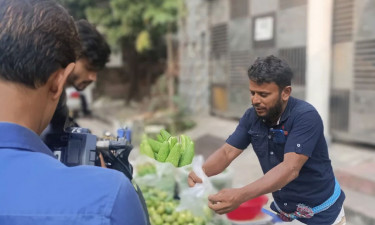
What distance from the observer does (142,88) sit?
14609mm

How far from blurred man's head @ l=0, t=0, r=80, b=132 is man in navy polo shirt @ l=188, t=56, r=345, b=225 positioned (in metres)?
1.12

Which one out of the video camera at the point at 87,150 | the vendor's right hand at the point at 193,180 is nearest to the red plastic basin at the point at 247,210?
the vendor's right hand at the point at 193,180

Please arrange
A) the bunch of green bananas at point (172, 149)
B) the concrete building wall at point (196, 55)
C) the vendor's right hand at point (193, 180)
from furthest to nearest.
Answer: the concrete building wall at point (196, 55)
the vendor's right hand at point (193, 180)
the bunch of green bananas at point (172, 149)

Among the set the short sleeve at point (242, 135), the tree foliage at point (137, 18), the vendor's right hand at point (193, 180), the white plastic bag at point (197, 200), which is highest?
the tree foliage at point (137, 18)

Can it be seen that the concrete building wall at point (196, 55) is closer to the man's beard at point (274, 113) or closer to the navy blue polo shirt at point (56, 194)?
the man's beard at point (274, 113)

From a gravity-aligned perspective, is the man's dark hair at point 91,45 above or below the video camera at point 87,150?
above

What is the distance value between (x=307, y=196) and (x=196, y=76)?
7.27 meters

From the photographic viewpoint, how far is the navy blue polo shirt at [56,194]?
0.72 metres

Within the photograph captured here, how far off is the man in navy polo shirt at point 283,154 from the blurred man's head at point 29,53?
3.66ft

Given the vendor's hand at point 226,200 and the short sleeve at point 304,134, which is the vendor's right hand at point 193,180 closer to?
the vendor's hand at point 226,200

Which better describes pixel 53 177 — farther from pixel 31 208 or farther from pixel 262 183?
pixel 262 183

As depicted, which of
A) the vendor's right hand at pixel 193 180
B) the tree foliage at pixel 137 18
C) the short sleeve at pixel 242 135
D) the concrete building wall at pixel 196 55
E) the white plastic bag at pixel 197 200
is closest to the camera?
the short sleeve at pixel 242 135

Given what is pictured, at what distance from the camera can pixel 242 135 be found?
204 centimetres

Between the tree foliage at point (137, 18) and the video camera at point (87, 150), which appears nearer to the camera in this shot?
the video camera at point (87, 150)
